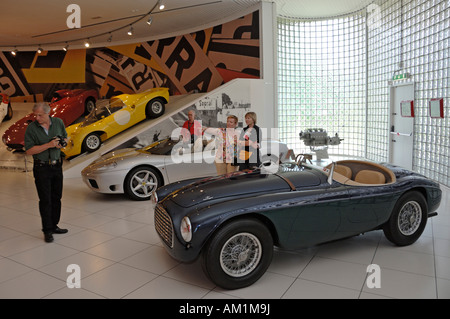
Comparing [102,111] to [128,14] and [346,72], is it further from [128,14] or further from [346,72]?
[346,72]

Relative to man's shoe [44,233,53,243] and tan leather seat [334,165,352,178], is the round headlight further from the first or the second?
man's shoe [44,233,53,243]

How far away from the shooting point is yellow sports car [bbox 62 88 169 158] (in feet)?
29.1

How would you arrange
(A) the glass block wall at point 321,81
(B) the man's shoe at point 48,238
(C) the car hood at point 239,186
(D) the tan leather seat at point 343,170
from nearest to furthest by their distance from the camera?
(C) the car hood at point 239,186
(D) the tan leather seat at point 343,170
(B) the man's shoe at point 48,238
(A) the glass block wall at point 321,81

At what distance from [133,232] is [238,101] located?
5475 mm

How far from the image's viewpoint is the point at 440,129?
6551mm

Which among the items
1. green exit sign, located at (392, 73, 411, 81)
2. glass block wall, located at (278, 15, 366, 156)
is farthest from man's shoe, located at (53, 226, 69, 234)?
glass block wall, located at (278, 15, 366, 156)

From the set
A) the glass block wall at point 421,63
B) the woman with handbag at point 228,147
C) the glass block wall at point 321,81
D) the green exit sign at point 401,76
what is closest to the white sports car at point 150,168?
the woman with handbag at point 228,147

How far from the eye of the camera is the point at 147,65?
510 inches

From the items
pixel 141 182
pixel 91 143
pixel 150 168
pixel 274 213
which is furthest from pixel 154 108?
pixel 274 213

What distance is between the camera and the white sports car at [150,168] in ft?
19.2

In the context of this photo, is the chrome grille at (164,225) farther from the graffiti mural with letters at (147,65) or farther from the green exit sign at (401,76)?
the graffiti mural with letters at (147,65)

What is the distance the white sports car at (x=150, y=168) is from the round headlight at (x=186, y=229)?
10.8ft

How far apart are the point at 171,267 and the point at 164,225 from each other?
507 mm
